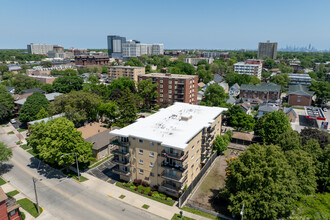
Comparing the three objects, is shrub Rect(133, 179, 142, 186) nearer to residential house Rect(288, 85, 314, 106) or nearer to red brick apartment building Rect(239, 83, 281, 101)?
red brick apartment building Rect(239, 83, 281, 101)

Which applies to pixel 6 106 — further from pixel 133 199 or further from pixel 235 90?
pixel 235 90

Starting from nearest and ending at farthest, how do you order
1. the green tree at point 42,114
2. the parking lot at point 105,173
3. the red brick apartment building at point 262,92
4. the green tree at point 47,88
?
the parking lot at point 105,173, the green tree at point 42,114, the green tree at point 47,88, the red brick apartment building at point 262,92

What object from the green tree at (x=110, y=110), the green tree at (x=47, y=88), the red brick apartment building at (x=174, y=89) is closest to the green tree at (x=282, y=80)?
the red brick apartment building at (x=174, y=89)

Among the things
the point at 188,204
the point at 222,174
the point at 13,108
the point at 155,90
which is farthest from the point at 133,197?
the point at 13,108

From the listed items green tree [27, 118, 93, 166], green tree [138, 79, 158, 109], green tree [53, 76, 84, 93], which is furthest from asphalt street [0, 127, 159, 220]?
green tree [53, 76, 84, 93]

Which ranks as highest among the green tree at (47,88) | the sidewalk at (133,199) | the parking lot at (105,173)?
the green tree at (47,88)

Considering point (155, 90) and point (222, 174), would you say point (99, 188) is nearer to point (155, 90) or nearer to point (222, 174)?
point (222, 174)

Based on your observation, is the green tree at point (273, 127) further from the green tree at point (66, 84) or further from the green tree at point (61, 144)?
the green tree at point (66, 84)
